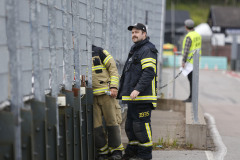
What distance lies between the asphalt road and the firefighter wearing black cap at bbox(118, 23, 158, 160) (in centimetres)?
132

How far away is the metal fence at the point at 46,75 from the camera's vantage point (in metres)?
3.41

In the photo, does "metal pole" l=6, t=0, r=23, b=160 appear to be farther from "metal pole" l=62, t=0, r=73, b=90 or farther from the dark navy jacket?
the dark navy jacket

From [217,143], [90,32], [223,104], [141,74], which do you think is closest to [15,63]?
[90,32]

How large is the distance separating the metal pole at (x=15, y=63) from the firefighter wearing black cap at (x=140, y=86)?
8.23 ft

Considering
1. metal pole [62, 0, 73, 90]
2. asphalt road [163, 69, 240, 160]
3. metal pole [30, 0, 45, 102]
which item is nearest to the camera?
metal pole [30, 0, 45, 102]

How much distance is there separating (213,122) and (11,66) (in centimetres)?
691

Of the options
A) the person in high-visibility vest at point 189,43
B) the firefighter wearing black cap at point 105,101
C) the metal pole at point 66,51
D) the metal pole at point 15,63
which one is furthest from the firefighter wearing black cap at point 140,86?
the person in high-visibility vest at point 189,43

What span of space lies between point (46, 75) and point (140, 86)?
1.69m

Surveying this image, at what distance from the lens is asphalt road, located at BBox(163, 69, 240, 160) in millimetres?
7758

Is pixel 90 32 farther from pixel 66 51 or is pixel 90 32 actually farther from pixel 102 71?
pixel 66 51

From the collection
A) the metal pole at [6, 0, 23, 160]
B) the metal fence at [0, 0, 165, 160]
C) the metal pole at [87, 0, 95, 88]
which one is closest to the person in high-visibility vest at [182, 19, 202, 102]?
the metal fence at [0, 0, 165, 160]

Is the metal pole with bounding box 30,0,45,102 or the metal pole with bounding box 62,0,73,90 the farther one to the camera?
the metal pole with bounding box 62,0,73,90

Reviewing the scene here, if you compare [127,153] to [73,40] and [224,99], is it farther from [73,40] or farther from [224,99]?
[224,99]

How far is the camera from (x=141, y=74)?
5.95m
